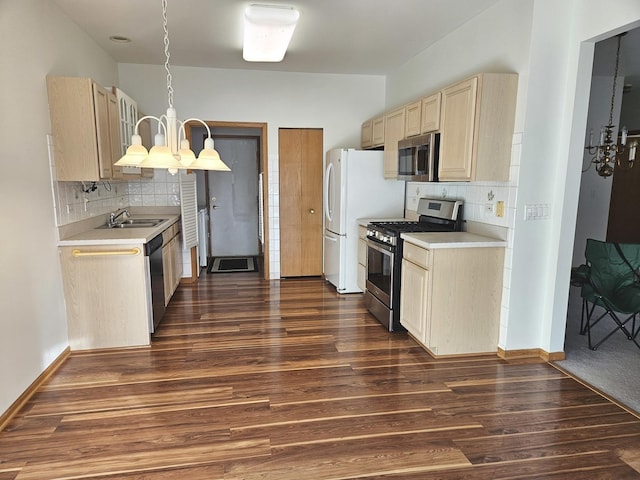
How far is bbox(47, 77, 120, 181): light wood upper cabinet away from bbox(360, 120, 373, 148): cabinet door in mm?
2981

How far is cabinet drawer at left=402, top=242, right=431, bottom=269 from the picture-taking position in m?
3.01

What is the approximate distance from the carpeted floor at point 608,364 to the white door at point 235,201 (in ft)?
16.5

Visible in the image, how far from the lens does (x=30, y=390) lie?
2.54m

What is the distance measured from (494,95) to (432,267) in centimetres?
130

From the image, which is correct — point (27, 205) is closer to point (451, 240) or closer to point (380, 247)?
point (380, 247)

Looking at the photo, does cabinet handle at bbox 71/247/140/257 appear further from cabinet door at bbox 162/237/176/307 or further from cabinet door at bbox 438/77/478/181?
cabinet door at bbox 438/77/478/181

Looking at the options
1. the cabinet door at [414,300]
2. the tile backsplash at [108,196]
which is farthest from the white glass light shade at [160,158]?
the cabinet door at [414,300]

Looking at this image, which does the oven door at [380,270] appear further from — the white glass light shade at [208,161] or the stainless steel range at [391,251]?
the white glass light shade at [208,161]

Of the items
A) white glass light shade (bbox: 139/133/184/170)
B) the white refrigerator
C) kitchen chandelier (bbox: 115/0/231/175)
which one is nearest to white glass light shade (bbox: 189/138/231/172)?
kitchen chandelier (bbox: 115/0/231/175)

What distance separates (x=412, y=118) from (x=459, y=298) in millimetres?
1745

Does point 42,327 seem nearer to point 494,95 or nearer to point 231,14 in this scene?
point 231,14

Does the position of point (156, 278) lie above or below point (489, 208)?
below

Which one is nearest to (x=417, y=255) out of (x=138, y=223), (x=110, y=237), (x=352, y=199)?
(x=352, y=199)

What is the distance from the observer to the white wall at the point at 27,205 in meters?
2.36
